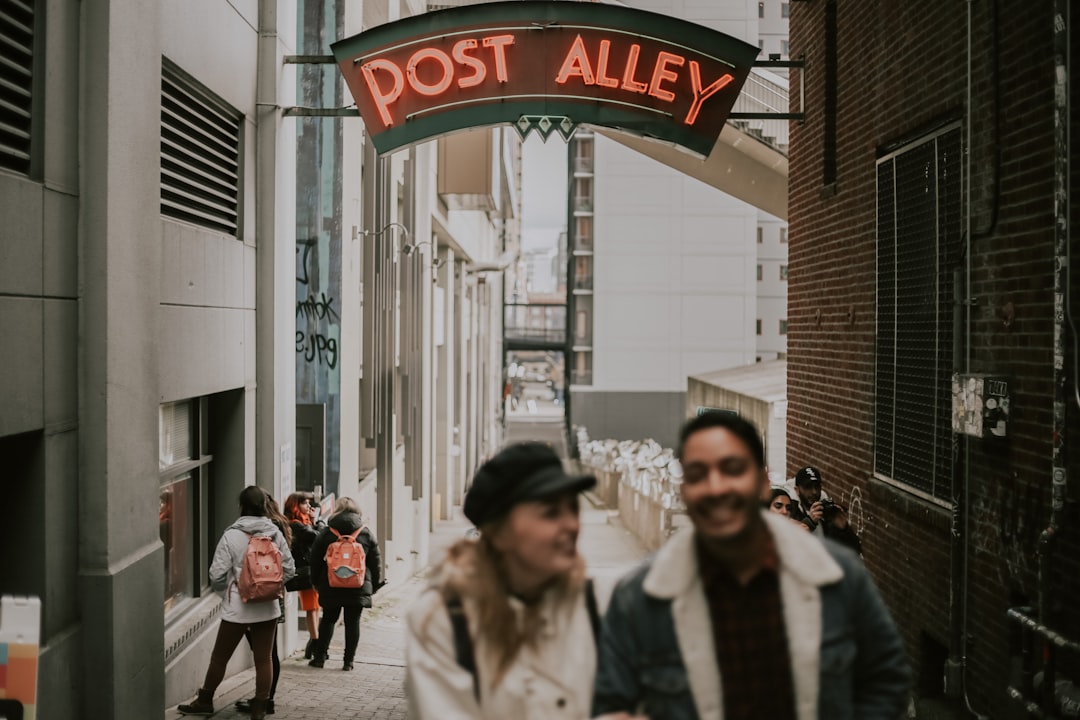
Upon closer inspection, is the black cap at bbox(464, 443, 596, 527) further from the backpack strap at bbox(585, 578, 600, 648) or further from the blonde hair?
the backpack strap at bbox(585, 578, 600, 648)

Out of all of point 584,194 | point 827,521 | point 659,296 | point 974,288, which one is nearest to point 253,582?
point 827,521

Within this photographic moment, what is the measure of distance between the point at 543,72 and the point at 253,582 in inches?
213

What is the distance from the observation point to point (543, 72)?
436 inches

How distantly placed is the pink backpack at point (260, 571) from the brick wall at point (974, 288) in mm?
4560

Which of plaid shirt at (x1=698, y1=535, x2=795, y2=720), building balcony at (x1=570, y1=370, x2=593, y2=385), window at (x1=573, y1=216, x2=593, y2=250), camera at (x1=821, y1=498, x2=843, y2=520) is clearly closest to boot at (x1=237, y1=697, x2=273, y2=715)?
camera at (x1=821, y1=498, x2=843, y2=520)

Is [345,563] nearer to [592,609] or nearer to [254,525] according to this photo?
[254,525]

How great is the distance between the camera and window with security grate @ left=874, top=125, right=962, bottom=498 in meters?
8.30

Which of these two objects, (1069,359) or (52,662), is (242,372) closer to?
(52,662)

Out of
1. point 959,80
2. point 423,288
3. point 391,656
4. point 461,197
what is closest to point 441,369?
point 461,197

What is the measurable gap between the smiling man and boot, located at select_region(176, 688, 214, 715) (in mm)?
6364

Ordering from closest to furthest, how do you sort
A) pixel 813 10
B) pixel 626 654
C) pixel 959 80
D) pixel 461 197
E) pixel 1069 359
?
pixel 626 654
pixel 1069 359
pixel 959 80
pixel 813 10
pixel 461 197

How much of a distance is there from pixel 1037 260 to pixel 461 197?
2674 cm

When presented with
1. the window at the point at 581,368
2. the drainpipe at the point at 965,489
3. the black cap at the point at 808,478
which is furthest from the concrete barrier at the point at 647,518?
the window at the point at 581,368

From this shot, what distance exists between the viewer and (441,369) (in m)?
35.2
